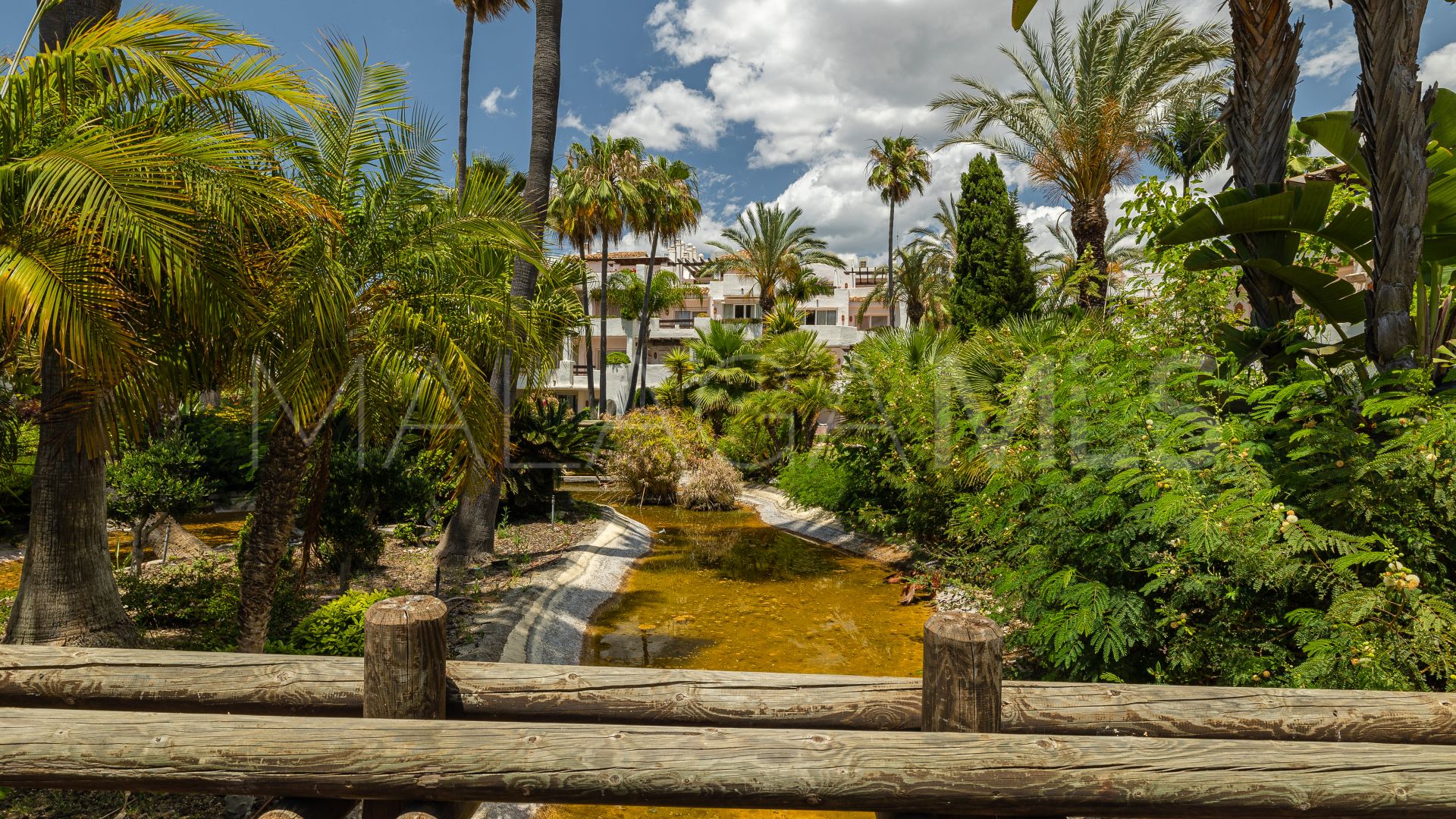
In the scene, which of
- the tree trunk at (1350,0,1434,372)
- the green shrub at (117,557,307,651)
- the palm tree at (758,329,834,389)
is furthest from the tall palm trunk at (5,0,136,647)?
the palm tree at (758,329,834,389)

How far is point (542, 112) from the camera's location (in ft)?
35.4

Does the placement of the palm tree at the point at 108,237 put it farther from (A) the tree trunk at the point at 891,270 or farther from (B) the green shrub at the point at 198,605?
(A) the tree trunk at the point at 891,270

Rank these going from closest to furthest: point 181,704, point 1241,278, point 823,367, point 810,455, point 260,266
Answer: point 181,704, point 260,266, point 1241,278, point 810,455, point 823,367

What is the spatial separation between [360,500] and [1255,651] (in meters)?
9.26

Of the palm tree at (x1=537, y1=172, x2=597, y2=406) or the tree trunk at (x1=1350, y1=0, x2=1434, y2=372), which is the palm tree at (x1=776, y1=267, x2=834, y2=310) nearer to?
the palm tree at (x1=537, y1=172, x2=597, y2=406)

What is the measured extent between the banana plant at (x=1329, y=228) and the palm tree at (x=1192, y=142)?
568 mm

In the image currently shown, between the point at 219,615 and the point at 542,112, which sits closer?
the point at 219,615

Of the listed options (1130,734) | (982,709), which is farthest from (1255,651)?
(982,709)

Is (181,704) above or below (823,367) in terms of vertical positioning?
below

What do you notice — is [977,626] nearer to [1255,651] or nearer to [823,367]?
[1255,651]

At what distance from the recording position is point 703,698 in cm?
257

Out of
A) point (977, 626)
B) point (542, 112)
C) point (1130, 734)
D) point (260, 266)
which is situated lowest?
point (1130, 734)

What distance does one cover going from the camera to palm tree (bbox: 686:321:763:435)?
21.0 m

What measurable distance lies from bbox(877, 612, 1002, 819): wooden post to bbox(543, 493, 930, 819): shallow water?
315 centimetres
